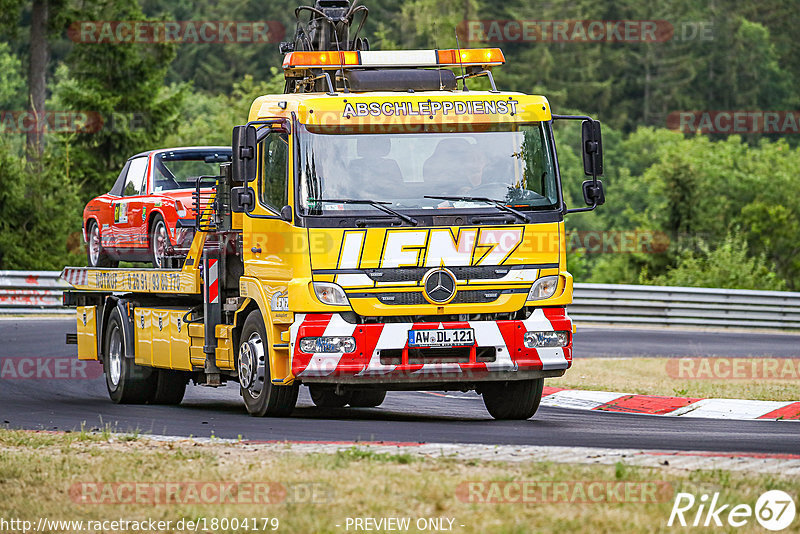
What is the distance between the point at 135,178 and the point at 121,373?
8.01 feet

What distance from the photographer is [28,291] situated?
2812 centimetres

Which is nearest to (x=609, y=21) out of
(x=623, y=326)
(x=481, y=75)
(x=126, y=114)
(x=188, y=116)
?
(x=188, y=116)

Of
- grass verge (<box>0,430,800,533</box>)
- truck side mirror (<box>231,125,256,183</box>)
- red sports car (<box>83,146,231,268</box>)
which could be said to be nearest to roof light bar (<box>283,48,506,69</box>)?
truck side mirror (<box>231,125,256,183</box>)

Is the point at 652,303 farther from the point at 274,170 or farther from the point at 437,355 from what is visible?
the point at 274,170

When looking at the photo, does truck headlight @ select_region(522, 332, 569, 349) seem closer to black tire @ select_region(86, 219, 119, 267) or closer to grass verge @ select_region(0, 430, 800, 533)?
grass verge @ select_region(0, 430, 800, 533)

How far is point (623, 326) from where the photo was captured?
2877cm

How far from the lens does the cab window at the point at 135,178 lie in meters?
15.7

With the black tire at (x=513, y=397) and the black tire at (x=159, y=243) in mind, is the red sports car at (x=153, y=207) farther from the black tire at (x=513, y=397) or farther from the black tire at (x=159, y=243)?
the black tire at (x=513, y=397)

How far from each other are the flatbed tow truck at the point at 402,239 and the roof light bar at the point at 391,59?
0.25m

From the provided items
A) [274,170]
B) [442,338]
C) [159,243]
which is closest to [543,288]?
[442,338]

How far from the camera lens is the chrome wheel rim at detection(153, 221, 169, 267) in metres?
14.9

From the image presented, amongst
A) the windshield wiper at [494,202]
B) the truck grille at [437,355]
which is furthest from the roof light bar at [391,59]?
the truck grille at [437,355]

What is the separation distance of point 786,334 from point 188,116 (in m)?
47.0

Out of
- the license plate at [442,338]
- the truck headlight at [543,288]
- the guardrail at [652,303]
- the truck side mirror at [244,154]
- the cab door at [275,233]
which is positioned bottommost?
the guardrail at [652,303]
